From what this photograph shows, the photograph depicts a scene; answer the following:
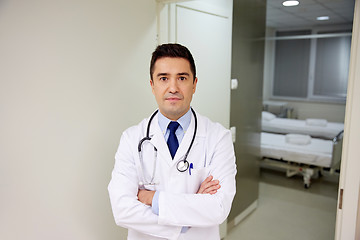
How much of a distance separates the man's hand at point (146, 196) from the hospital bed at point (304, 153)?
3.07 metres

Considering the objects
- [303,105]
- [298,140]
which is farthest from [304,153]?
[303,105]

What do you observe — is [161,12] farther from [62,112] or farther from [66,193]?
[66,193]

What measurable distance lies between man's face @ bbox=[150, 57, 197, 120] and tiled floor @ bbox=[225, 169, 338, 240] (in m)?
1.97

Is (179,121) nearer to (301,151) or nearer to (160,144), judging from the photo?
(160,144)

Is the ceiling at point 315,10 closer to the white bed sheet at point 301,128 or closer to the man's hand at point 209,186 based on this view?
the white bed sheet at point 301,128

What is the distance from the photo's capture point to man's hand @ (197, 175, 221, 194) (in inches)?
52.4

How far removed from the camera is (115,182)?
1.35 m

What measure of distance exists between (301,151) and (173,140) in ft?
10.0

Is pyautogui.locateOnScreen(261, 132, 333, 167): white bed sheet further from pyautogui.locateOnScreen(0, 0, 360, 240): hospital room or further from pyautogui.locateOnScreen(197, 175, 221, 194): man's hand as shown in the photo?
pyautogui.locateOnScreen(197, 175, 221, 194): man's hand

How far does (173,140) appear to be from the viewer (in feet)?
4.72

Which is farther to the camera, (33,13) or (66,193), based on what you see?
(66,193)

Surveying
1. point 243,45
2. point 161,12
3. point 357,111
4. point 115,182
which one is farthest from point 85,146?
point 243,45

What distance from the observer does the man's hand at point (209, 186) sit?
133 cm

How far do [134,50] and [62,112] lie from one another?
1.92ft
